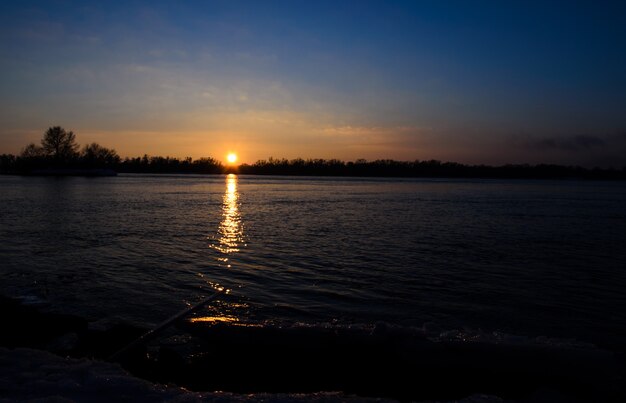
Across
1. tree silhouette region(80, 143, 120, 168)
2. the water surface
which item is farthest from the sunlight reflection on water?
tree silhouette region(80, 143, 120, 168)

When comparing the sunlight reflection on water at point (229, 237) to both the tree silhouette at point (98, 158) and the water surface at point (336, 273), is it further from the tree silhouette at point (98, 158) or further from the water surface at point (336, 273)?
the tree silhouette at point (98, 158)

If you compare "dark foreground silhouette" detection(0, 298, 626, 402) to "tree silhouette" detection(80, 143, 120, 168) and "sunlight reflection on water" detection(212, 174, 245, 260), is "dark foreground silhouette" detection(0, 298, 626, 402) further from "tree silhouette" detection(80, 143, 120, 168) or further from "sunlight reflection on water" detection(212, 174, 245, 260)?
"tree silhouette" detection(80, 143, 120, 168)

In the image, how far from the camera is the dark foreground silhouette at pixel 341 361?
21.9 ft

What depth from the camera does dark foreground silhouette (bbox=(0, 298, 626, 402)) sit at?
6672 mm

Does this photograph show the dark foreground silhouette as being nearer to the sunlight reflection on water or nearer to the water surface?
the water surface

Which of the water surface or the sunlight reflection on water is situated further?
the sunlight reflection on water

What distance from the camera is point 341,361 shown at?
24.4ft

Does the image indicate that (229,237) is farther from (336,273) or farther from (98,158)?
(98,158)

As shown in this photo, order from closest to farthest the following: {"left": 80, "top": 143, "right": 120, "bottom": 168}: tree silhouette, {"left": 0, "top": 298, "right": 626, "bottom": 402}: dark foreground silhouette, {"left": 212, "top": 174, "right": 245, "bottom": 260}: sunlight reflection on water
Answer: {"left": 0, "top": 298, "right": 626, "bottom": 402}: dark foreground silhouette < {"left": 212, "top": 174, "right": 245, "bottom": 260}: sunlight reflection on water < {"left": 80, "top": 143, "right": 120, "bottom": 168}: tree silhouette

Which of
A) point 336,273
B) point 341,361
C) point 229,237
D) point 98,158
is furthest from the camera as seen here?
point 98,158

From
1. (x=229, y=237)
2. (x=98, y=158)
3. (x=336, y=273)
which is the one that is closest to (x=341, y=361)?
(x=336, y=273)

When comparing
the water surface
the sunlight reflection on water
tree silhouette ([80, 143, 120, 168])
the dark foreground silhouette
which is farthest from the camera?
tree silhouette ([80, 143, 120, 168])

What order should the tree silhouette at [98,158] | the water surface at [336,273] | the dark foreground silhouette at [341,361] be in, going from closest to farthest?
the dark foreground silhouette at [341,361]
the water surface at [336,273]
the tree silhouette at [98,158]

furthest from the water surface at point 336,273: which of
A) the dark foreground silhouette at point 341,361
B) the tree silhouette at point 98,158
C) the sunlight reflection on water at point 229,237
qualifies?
the tree silhouette at point 98,158
